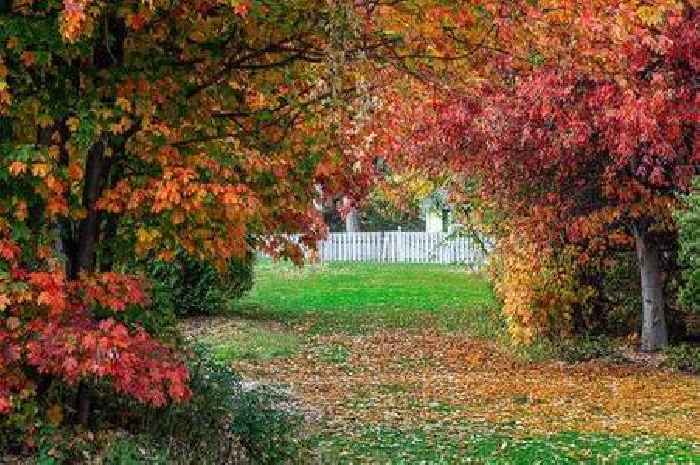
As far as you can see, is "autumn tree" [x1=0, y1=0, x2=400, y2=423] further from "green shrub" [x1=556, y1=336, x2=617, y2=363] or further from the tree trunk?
the tree trunk

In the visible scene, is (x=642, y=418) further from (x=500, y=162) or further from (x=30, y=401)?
(x=30, y=401)

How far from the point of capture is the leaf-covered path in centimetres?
949

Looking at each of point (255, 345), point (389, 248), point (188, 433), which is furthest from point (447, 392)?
point (389, 248)

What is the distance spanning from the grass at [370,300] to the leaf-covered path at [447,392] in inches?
4.6

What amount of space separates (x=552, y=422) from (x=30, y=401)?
19.2 feet

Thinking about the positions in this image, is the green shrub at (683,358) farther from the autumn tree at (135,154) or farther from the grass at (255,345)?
the autumn tree at (135,154)

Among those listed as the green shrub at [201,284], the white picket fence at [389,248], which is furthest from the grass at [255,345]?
the white picket fence at [389,248]

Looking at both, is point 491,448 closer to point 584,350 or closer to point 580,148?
point 580,148

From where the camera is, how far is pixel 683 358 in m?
14.8

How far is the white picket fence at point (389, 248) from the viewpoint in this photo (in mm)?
45281

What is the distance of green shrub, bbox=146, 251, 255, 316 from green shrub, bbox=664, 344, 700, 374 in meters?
7.43

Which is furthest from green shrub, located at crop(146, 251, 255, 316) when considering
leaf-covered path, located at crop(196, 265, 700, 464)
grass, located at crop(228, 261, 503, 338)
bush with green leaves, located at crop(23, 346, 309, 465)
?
bush with green leaves, located at crop(23, 346, 309, 465)

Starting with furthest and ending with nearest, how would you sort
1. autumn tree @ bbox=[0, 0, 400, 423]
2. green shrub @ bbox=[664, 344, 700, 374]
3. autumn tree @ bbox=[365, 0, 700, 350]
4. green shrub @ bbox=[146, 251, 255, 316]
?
green shrub @ bbox=[146, 251, 255, 316], green shrub @ bbox=[664, 344, 700, 374], autumn tree @ bbox=[365, 0, 700, 350], autumn tree @ bbox=[0, 0, 400, 423]

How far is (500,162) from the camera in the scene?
14430 mm
